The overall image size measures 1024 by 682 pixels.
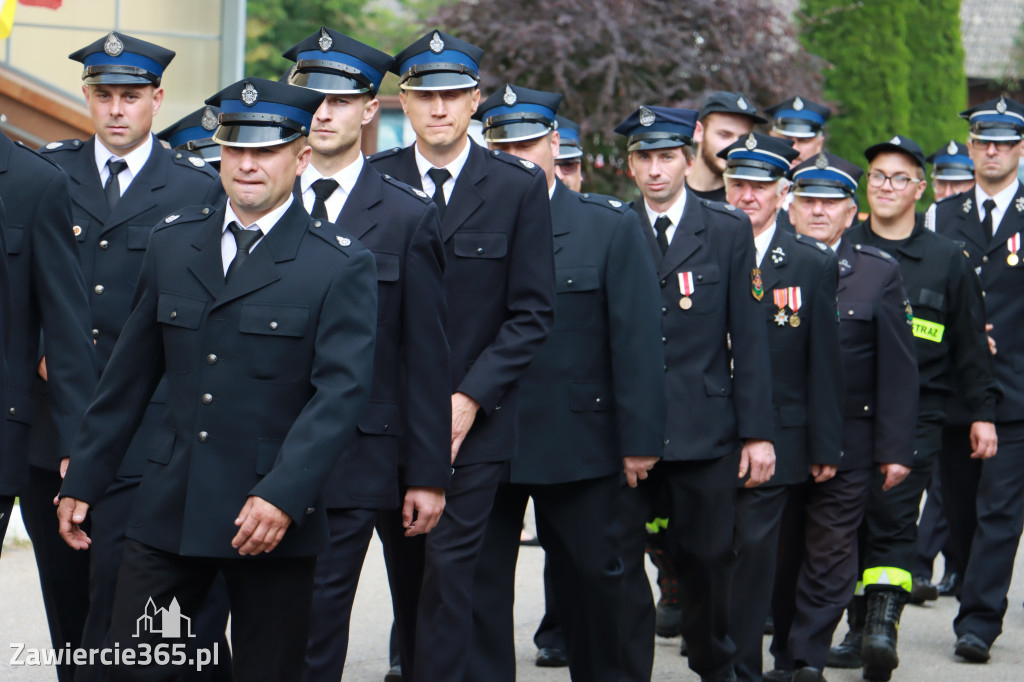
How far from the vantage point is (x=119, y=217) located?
19.3 ft

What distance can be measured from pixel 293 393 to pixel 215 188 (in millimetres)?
1958

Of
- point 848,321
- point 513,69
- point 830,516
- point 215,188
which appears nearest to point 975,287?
point 848,321

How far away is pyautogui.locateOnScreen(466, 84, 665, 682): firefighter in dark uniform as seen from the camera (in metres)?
5.95

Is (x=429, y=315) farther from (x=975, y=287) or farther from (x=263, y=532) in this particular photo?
(x=975, y=287)

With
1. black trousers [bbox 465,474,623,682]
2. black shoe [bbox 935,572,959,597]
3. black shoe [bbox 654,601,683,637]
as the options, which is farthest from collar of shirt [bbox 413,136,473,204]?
black shoe [bbox 935,572,959,597]

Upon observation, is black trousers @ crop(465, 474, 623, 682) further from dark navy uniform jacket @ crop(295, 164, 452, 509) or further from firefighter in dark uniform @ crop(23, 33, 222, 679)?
firefighter in dark uniform @ crop(23, 33, 222, 679)

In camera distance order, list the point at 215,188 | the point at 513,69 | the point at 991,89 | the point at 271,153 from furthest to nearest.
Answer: the point at 991,89
the point at 513,69
the point at 215,188
the point at 271,153

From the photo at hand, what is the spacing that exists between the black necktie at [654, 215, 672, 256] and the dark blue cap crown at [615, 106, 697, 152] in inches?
11.4

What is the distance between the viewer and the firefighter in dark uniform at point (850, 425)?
24.0ft

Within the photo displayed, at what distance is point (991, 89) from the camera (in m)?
36.9

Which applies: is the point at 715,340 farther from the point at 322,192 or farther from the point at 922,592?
the point at 922,592

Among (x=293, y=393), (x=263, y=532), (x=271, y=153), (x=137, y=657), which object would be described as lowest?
(x=137, y=657)

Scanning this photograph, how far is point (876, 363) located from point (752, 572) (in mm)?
1237

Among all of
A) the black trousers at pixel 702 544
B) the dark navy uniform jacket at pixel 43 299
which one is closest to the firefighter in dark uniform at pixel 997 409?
the black trousers at pixel 702 544
